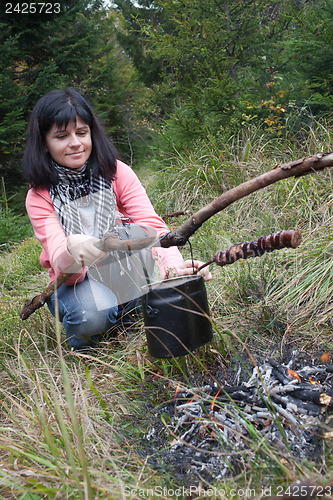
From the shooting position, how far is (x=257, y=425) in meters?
1.37

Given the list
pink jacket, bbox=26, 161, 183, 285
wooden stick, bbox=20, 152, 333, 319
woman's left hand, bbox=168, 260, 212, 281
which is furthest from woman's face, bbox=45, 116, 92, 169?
woman's left hand, bbox=168, 260, 212, 281

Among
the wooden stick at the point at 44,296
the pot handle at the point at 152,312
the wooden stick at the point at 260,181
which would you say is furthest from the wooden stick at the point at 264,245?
the wooden stick at the point at 44,296

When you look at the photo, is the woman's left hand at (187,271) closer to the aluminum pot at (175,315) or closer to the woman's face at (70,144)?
the aluminum pot at (175,315)

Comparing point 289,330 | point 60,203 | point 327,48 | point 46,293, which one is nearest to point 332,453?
point 289,330

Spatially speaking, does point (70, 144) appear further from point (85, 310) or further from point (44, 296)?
point (85, 310)

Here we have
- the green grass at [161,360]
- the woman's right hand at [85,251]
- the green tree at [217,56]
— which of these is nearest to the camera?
the green grass at [161,360]

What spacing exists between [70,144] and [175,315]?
4.12ft

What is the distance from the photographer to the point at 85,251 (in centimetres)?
170

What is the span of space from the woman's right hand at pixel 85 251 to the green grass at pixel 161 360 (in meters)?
0.43

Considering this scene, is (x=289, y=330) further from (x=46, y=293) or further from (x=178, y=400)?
(x=46, y=293)

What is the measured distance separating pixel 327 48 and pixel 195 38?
71.5 inches

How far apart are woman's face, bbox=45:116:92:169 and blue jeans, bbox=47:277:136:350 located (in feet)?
2.41

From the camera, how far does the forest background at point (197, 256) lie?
1.24 m

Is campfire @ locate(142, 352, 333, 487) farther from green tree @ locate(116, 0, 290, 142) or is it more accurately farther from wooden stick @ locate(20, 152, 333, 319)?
green tree @ locate(116, 0, 290, 142)
